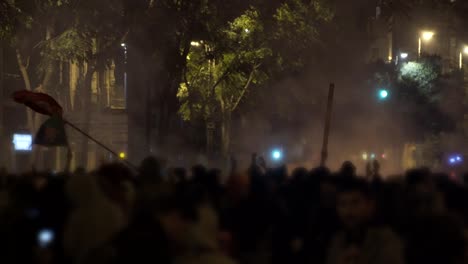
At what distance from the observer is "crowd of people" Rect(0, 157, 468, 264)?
5.91 meters

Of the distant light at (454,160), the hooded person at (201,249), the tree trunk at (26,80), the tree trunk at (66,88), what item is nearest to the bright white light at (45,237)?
the hooded person at (201,249)

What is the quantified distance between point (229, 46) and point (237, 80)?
6.16 ft

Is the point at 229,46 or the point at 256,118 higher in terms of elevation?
the point at 229,46

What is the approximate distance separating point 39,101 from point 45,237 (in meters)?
9.57

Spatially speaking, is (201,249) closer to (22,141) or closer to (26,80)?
(22,141)

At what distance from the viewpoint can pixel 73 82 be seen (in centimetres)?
3244

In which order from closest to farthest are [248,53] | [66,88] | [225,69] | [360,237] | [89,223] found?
1. [89,223]
2. [360,237]
3. [66,88]
4. [248,53]
5. [225,69]

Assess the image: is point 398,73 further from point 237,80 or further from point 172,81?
point 172,81

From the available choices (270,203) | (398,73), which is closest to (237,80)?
(398,73)

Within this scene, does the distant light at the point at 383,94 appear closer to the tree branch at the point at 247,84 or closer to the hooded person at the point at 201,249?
the tree branch at the point at 247,84

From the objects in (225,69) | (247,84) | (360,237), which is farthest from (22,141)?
(360,237)

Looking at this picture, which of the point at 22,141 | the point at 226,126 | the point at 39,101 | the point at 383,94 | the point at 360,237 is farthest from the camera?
the point at 226,126

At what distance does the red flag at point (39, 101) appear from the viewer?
15273mm

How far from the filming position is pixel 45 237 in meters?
6.25
